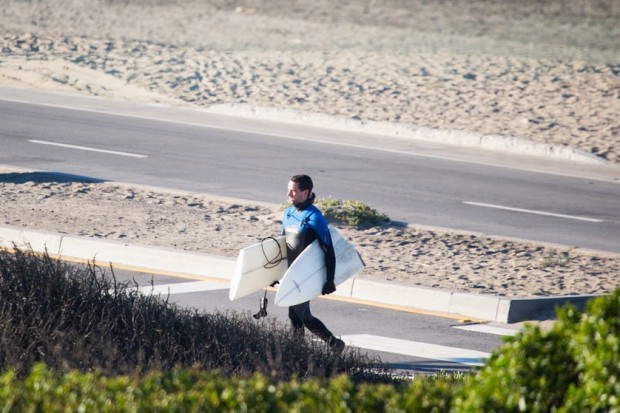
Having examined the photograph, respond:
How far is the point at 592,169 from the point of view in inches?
795

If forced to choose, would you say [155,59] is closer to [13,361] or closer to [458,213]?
[458,213]

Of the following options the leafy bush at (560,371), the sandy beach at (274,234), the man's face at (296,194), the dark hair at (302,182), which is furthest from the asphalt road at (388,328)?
the leafy bush at (560,371)

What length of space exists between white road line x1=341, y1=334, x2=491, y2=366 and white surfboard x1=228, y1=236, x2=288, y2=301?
2.94ft

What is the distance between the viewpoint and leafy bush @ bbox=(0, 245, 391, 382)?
6.57 meters

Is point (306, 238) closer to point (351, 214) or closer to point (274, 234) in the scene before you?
point (274, 234)

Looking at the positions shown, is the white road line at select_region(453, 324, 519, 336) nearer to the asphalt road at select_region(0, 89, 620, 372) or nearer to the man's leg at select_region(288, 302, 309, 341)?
the asphalt road at select_region(0, 89, 620, 372)

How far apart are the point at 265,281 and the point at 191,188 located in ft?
22.6

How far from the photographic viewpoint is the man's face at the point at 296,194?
27.1 ft

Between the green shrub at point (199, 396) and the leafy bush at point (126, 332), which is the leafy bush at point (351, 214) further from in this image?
the green shrub at point (199, 396)

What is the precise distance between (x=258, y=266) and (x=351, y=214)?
4633mm

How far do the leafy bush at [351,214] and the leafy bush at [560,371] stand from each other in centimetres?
816

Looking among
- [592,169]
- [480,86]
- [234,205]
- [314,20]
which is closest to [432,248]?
[234,205]

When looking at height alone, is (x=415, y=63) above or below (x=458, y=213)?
above

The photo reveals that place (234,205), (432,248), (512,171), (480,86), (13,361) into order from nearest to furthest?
(13,361), (432,248), (234,205), (512,171), (480,86)
